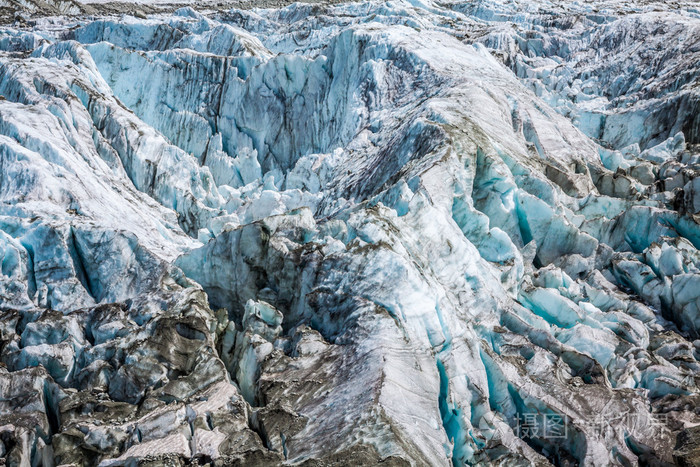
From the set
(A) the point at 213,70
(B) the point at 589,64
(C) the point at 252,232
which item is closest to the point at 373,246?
(C) the point at 252,232

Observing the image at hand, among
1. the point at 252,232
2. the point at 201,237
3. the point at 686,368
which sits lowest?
the point at 201,237

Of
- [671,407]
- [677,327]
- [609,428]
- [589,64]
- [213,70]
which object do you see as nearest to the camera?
[609,428]

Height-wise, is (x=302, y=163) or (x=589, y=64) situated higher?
(x=589, y=64)

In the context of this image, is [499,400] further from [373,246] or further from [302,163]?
[302,163]

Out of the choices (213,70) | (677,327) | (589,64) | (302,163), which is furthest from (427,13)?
(677,327)

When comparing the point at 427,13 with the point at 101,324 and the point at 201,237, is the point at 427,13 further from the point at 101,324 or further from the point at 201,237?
the point at 101,324

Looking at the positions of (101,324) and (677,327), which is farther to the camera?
(677,327)

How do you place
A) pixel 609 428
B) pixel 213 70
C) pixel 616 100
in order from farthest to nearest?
pixel 616 100
pixel 213 70
pixel 609 428
